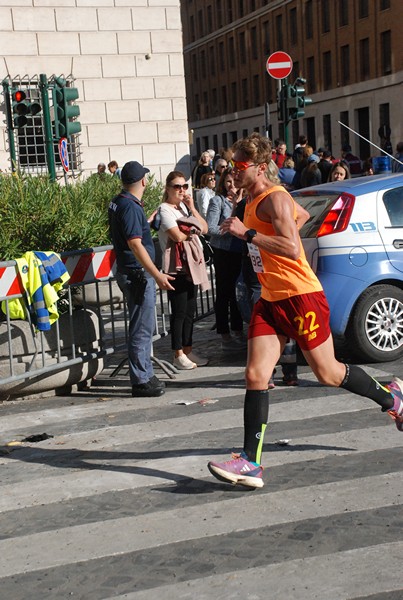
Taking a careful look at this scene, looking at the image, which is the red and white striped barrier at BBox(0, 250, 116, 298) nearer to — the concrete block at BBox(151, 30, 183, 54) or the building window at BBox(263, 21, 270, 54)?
the concrete block at BBox(151, 30, 183, 54)

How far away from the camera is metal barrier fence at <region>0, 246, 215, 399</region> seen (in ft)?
26.3

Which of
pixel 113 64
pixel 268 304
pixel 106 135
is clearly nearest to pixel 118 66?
pixel 113 64

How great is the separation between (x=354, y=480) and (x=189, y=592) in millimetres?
1658

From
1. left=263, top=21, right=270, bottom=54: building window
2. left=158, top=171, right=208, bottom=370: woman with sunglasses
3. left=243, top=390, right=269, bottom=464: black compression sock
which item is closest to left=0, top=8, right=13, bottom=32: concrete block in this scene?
left=158, top=171, right=208, bottom=370: woman with sunglasses

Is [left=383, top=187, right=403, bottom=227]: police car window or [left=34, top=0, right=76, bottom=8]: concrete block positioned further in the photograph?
[left=34, top=0, right=76, bottom=8]: concrete block

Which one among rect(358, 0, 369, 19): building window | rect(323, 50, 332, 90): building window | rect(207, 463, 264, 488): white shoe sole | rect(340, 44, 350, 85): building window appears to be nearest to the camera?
rect(207, 463, 264, 488): white shoe sole

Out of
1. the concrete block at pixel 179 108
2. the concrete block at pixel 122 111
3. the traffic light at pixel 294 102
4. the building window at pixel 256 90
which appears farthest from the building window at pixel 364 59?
the traffic light at pixel 294 102

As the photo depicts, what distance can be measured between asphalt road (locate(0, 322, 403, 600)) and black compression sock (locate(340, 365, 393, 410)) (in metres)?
0.34

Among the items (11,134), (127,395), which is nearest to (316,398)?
(127,395)

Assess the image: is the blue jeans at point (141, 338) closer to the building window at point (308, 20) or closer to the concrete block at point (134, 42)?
the concrete block at point (134, 42)

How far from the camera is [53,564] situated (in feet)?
15.1

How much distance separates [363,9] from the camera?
55.4 metres

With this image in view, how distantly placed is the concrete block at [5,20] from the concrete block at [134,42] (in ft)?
8.29

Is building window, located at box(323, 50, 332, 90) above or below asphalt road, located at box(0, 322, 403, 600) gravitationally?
above
